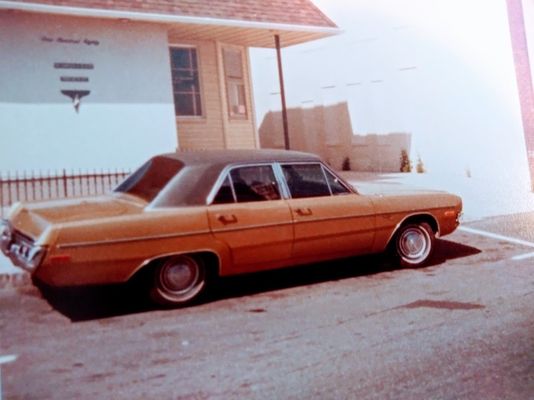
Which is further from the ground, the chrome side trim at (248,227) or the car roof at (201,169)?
the car roof at (201,169)

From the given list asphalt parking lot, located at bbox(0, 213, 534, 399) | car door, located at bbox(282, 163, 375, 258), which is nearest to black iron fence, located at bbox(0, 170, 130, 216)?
asphalt parking lot, located at bbox(0, 213, 534, 399)

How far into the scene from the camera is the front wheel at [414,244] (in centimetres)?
545

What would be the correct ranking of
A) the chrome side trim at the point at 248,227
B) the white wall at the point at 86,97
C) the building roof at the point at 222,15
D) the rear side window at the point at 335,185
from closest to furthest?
the chrome side trim at the point at 248,227
the rear side window at the point at 335,185
the white wall at the point at 86,97
the building roof at the point at 222,15

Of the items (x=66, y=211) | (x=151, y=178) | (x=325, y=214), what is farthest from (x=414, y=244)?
(x=66, y=211)

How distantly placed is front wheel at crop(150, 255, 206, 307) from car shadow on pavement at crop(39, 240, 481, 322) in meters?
0.10

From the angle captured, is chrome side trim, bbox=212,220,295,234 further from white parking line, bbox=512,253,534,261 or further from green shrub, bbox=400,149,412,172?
green shrub, bbox=400,149,412,172

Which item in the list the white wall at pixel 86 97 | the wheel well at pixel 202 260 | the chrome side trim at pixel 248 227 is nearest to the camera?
the wheel well at pixel 202 260

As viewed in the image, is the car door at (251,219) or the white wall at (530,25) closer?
the white wall at (530,25)

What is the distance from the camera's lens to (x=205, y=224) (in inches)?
172

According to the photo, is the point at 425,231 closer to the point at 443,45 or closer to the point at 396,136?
the point at 443,45

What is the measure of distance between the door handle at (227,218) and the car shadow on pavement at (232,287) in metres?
0.55

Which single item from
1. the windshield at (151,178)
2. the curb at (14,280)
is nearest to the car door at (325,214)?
the windshield at (151,178)

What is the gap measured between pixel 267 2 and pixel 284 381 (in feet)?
29.3

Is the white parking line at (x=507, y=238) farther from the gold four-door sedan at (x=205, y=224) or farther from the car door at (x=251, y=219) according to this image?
the car door at (x=251, y=219)
